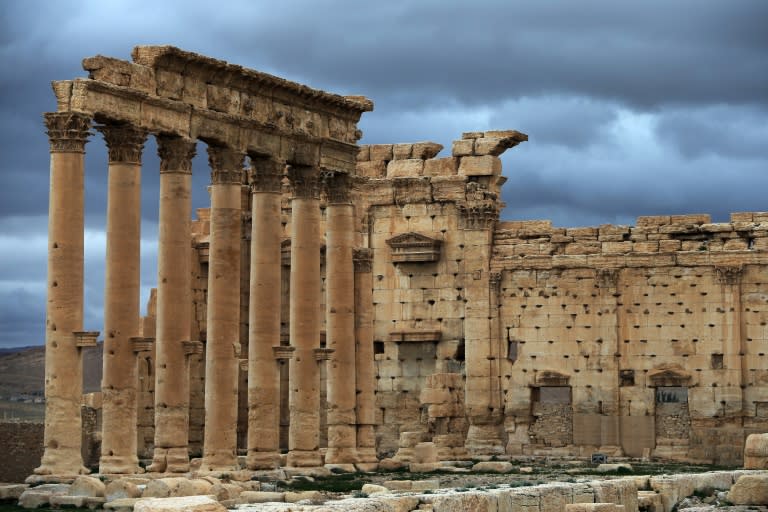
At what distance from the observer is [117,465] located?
38094 mm

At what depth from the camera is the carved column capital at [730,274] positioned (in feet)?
172

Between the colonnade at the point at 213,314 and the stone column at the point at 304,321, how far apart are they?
36 mm

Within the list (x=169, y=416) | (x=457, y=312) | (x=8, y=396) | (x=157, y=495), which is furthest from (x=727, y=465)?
(x=8, y=396)

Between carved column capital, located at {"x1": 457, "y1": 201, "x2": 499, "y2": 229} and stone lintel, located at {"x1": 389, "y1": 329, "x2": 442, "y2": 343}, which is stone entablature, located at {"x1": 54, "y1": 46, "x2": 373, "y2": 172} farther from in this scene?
stone lintel, located at {"x1": 389, "y1": 329, "x2": 442, "y2": 343}

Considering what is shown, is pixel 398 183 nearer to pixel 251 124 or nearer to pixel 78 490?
pixel 251 124

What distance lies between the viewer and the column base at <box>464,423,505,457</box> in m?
54.5

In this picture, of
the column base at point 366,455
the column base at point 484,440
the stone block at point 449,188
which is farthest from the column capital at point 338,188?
the column base at point 484,440

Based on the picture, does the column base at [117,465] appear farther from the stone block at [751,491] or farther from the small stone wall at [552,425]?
the small stone wall at [552,425]

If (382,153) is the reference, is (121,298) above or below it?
below

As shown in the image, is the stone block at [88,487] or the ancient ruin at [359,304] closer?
the stone block at [88,487]

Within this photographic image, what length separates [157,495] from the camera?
3356 cm

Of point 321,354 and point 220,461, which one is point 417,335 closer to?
point 321,354

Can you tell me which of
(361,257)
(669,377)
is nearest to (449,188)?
(361,257)

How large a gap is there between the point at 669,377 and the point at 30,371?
68916 millimetres
